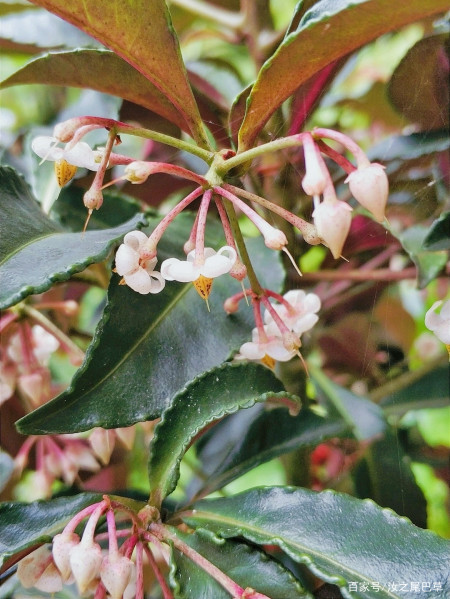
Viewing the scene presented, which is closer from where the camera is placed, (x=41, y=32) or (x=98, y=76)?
(x=98, y=76)

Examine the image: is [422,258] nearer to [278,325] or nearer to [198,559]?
[278,325]

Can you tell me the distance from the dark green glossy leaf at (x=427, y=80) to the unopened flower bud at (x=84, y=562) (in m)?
0.45

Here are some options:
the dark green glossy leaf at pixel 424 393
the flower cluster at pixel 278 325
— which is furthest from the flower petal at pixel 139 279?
the dark green glossy leaf at pixel 424 393

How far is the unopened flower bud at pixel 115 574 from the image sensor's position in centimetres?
42

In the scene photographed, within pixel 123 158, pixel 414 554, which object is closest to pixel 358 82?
pixel 123 158

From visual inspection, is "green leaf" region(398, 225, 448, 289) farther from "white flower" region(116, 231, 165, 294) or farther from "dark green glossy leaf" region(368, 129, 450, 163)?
"white flower" region(116, 231, 165, 294)

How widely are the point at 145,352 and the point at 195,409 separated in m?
0.06

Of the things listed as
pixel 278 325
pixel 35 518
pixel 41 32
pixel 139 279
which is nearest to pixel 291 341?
pixel 278 325

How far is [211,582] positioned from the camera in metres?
0.44

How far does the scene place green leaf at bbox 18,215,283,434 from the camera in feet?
1.49

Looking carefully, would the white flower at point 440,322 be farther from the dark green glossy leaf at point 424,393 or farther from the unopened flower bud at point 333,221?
the dark green glossy leaf at point 424,393

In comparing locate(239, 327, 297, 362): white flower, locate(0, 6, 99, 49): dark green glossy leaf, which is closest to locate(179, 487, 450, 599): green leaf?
locate(239, 327, 297, 362): white flower

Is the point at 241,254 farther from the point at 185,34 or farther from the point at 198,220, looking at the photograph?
the point at 185,34

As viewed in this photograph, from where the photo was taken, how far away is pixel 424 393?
2.46 feet
